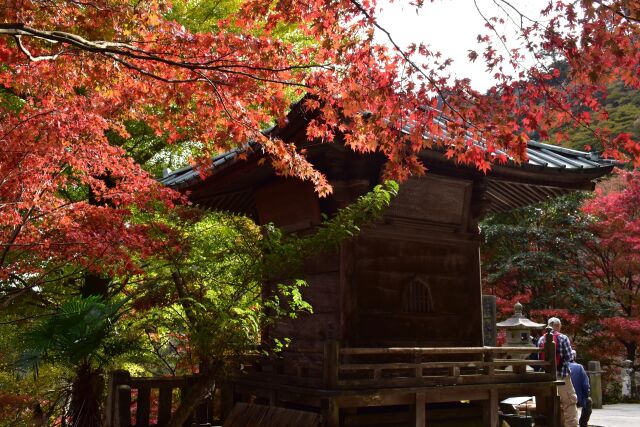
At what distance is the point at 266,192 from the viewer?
10312 millimetres

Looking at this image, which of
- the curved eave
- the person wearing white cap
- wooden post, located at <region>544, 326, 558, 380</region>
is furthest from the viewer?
the curved eave

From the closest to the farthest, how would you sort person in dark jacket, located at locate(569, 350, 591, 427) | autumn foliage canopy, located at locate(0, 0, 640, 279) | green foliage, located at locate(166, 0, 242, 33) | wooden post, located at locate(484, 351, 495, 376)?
autumn foliage canopy, located at locate(0, 0, 640, 279) < wooden post, located at locate(484, 351, 495, 376) < person in dark jacket, located at locate(569, 350, 591, 427) < green foliage, located at locate(166, 0, 242, 33)

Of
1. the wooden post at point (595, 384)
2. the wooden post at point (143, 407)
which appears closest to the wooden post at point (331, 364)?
the wooden post at point (143, 407)

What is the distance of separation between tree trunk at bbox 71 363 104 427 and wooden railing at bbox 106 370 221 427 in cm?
54

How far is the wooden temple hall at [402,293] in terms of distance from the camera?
332 inches

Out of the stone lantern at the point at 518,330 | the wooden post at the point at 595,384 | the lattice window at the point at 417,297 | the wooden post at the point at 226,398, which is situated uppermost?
the lattice window at the point at 417,297

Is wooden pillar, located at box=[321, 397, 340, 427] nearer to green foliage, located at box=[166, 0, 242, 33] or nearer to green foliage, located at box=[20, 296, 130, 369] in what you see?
green foliage, located at box=[20, 296, 130, 369]

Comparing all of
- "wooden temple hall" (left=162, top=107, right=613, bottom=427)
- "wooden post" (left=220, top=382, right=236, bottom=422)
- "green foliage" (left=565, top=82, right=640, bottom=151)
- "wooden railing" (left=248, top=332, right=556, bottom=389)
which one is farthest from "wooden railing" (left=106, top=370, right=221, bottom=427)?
"green foliage" (left=565, top=82, right=640, bottom=151)

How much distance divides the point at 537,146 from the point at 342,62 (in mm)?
5357

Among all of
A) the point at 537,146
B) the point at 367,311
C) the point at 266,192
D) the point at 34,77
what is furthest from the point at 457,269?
the point at 34,77

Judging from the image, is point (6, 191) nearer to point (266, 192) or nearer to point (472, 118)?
point (266, 192)

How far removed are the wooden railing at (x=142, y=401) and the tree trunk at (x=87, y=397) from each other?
1.76 ft

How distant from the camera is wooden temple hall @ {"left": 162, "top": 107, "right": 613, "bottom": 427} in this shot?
843 centimetres

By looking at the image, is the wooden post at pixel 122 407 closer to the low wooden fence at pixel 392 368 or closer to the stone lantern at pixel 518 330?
the low wooden fence at pixel 392 368
